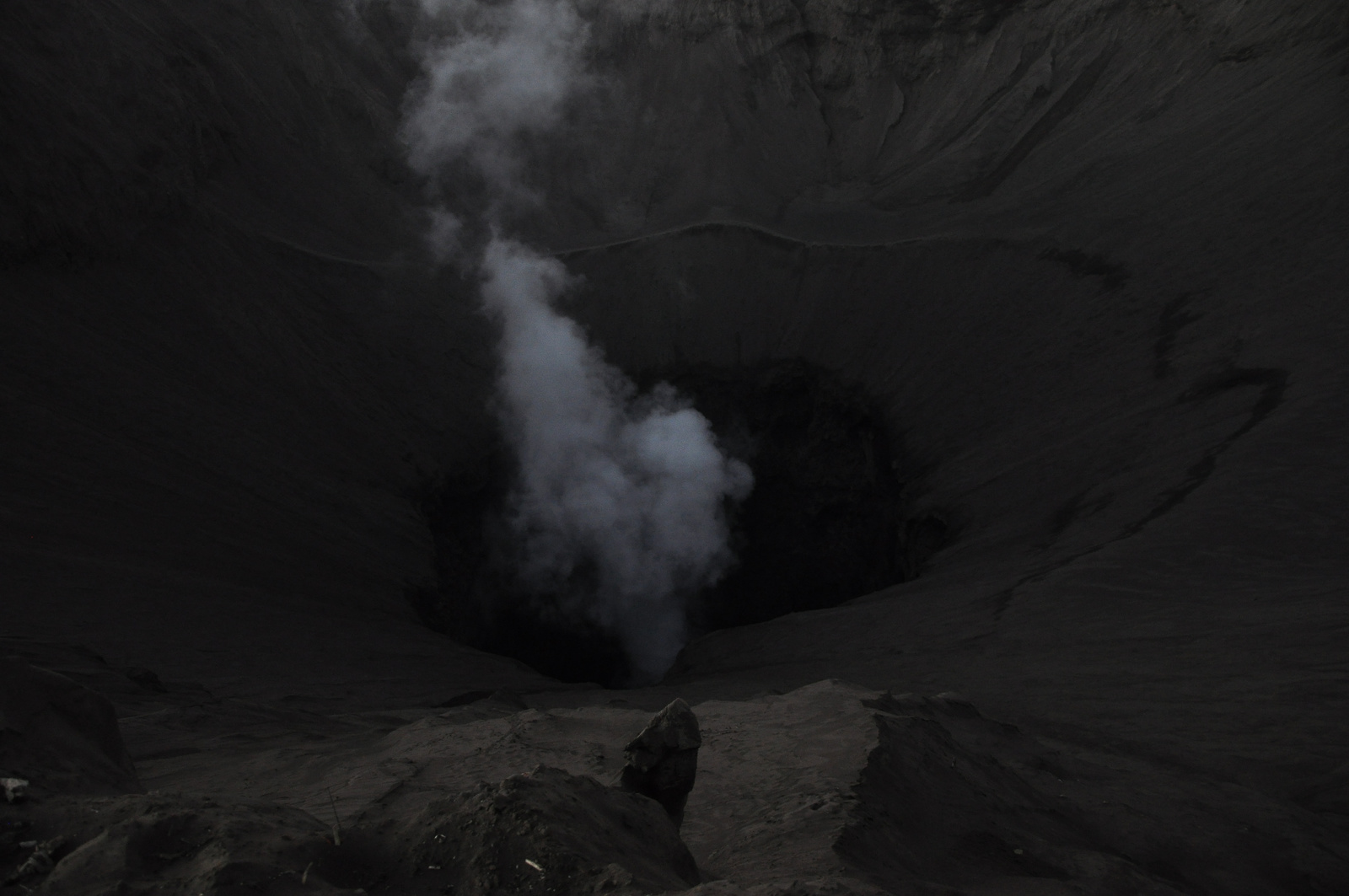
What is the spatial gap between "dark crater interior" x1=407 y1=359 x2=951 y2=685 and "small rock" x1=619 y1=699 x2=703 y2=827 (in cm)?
1142

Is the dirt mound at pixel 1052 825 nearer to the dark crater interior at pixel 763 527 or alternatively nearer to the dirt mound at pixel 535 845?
the dirt mound at pixel 535 845

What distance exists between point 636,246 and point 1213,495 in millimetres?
14737

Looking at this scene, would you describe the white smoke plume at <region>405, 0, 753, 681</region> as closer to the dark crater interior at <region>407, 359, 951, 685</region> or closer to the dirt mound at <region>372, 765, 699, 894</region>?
the dark crater interior at <region>407, 359, 951, 685</region>

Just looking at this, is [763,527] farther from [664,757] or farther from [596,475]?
[664,757]

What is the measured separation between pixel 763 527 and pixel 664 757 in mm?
16951

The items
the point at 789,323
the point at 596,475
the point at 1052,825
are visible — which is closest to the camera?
the point at 1052,825

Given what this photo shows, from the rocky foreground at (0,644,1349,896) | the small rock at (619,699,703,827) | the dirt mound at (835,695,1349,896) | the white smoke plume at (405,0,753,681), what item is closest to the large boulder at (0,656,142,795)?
the rocky foreground at (0,644,1349,896)

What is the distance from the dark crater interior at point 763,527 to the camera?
54.9ft

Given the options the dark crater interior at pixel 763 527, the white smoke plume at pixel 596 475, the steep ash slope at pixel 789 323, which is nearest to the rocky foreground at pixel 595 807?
the steep ash slope at pixel 789 323

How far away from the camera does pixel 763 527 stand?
20.7 m

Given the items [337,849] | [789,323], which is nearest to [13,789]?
[337,849]

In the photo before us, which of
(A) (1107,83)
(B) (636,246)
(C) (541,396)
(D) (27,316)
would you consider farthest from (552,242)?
(A) (1107,83)

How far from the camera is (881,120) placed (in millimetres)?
28031

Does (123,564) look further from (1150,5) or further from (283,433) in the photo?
(1150,5)
